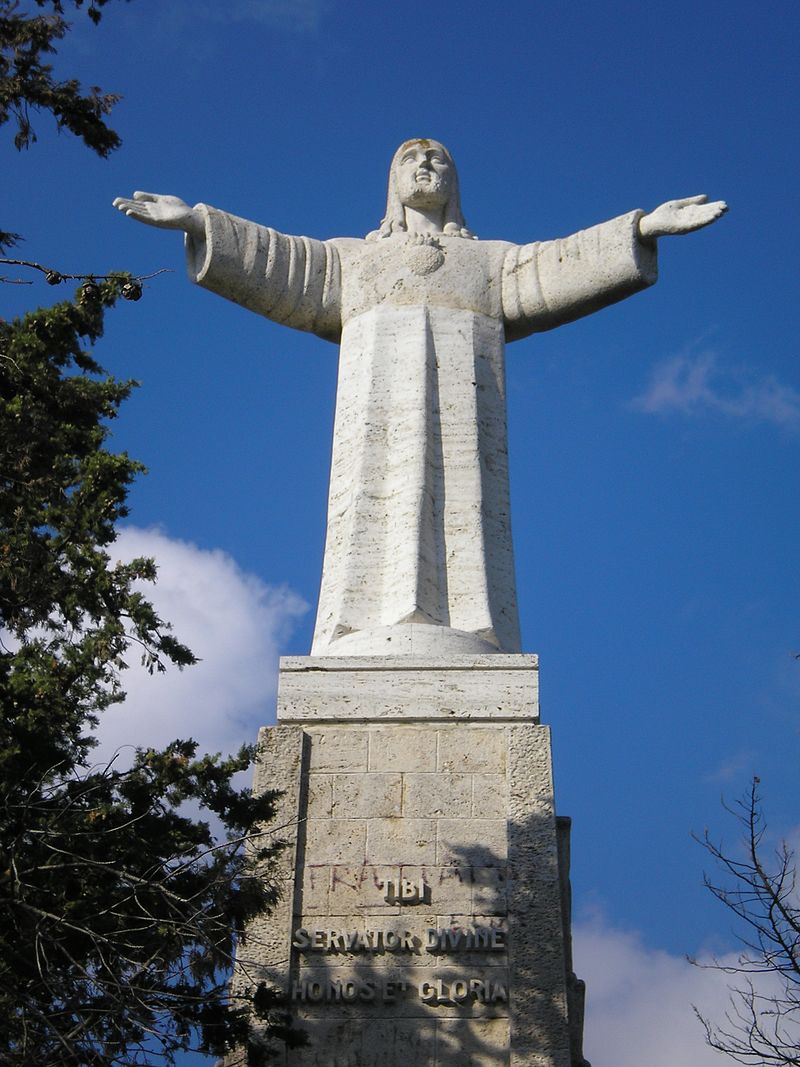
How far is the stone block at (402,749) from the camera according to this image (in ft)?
27.4

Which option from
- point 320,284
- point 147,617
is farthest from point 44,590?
point 320,284

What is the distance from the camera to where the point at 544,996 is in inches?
297

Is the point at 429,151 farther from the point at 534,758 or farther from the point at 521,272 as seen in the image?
the point at 534,758

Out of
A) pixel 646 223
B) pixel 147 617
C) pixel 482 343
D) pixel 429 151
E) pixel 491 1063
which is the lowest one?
pixel 491 1063

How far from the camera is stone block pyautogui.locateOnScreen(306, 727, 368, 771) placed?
8.40 metres

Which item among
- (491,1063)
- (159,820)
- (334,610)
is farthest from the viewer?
(334,610)

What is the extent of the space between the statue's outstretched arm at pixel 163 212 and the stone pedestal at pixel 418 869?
10.2ft

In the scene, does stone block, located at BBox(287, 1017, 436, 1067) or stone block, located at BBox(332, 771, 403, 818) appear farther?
stone block, located at BBox(332, 771, 403, 818)

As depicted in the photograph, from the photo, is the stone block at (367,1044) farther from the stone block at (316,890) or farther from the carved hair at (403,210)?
the carved hair at (403,210)

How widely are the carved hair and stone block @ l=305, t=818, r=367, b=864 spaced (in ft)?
14.0

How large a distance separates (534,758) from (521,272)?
3623mm

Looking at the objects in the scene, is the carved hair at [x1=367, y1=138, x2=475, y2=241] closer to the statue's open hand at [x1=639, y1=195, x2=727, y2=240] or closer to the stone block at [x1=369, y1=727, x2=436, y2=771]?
the statue's open hand at [x1=639, y1=195, x2=727, y2=240]

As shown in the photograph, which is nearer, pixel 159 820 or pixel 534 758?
pixel 159 820

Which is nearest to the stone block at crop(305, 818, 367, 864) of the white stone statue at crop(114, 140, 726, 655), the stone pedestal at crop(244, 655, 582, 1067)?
the stone pedestal at crop(244, 655, 582, 1067)
